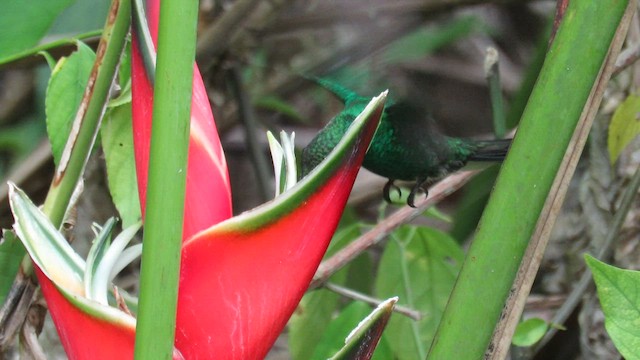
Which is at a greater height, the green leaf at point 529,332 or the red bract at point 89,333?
the red bract at point 89,333

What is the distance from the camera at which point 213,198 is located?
1.37 feet

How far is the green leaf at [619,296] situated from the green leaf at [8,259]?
1.16ft

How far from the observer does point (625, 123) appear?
810 millimetres

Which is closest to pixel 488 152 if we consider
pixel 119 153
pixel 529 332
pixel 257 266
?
pixel 529 332

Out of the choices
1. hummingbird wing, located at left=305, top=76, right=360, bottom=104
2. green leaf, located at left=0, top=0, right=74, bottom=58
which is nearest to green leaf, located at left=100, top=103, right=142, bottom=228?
green leaf, located at left=0, top=0, right=74, bottom=58

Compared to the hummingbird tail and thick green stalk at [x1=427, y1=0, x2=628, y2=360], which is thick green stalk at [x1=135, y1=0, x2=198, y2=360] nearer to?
thick green stalk at [x1=427, y1=0, x2=628, y2=360]

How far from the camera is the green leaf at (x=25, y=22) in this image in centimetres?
68

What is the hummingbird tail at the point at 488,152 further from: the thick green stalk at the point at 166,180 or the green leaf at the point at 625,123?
the thick green stalk at the point at 166,180

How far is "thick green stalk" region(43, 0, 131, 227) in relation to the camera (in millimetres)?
539

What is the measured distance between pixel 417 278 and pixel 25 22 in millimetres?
433

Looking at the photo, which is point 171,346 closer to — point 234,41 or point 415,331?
point 415,331

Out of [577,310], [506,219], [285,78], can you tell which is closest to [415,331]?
[577,310]

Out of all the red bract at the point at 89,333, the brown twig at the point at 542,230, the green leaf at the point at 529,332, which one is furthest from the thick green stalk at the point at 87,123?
the green leaf at the point at 529,332

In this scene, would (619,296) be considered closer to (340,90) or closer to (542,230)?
(542,230)
